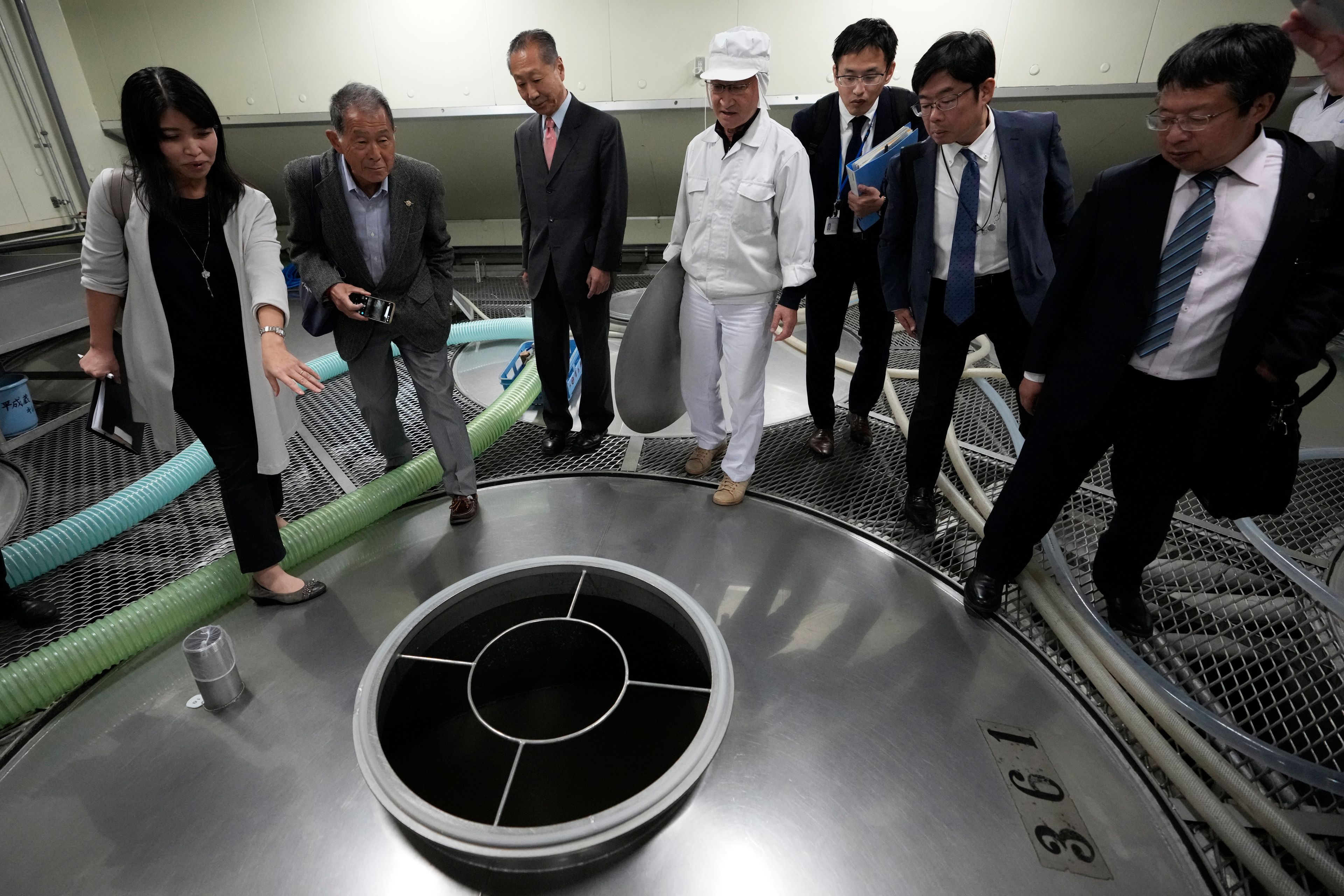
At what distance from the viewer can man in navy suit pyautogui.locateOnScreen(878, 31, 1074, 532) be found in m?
1.74

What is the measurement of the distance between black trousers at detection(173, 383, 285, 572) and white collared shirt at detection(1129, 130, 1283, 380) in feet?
7.75

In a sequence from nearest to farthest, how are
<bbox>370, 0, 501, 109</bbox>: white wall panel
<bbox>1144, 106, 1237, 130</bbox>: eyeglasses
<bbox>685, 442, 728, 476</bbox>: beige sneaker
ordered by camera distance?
<bbox>1144, 106, 1237, 130</bbox>: eyeglasses < <bbox>685, 442, 728, 476</bbox>: beige sneaker < <bbox>370, 0, 501, 109</bbox>: white wall panel

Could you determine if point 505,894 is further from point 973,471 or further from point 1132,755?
point 973,471

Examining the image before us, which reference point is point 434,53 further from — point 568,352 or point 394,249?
point 394,249

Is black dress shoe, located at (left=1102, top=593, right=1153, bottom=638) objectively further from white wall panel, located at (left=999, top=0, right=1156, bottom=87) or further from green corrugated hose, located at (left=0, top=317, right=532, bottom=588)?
white wall panel, located at (left=999, top=0, right=1156, bottom=87)

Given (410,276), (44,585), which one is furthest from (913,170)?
(44,585)

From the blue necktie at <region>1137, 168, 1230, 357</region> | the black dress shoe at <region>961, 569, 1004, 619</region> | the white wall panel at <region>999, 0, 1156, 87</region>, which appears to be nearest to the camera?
the blue necktie at <region>1137, 168, 1230, 357</region>

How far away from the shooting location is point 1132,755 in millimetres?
1571

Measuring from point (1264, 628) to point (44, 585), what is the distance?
3.88 meters

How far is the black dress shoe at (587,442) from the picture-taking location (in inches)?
114

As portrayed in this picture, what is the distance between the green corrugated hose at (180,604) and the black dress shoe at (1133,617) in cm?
233

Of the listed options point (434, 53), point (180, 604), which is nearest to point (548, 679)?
point (180, 604)

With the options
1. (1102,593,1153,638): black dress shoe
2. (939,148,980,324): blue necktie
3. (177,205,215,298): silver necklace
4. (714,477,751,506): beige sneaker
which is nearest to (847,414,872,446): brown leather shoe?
(714,477,751,506): beige sneaker

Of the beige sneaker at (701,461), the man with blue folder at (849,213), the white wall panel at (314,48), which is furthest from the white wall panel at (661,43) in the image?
the beige sneaker at (701,461)
